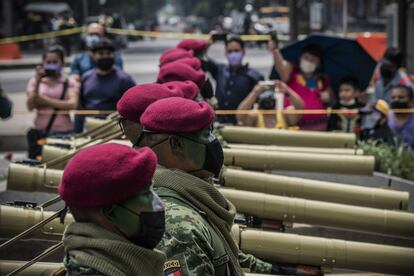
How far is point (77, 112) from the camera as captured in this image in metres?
8.11

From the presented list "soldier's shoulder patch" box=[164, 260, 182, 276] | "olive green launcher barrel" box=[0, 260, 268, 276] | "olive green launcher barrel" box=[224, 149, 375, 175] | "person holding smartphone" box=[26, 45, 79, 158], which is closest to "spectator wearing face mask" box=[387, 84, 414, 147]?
"olive green launcher barrel" box=[224, 149, 375, 175]

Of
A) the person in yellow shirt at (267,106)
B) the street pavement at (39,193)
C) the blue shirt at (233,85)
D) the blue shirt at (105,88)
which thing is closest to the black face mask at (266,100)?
the person in yellow shirt at (267,106)

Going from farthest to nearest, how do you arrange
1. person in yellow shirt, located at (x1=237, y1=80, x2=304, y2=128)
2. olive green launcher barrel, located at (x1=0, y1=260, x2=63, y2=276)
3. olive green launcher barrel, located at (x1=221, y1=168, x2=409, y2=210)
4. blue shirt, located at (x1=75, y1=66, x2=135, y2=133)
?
blue shirt, located at (x1=75, y1=66, x2=135, y2=133) < person in yellow shirt, located at (x1=237, y1=80, x2=304, y2=128) < olive green launcher barrel, located at (x1=221, y1=168, x2=409, y2=210) < olive green launcher barrel, located at (x1=0, y1=260, x2=63, y2=276)

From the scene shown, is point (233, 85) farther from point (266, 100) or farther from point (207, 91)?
point (207, 91)

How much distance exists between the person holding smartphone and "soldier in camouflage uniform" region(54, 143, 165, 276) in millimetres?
5919

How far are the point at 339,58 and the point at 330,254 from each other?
4.31m

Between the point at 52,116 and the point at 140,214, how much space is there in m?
6.13

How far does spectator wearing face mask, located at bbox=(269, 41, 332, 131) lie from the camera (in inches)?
315

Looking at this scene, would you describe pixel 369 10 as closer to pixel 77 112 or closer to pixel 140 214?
pixel 77 112

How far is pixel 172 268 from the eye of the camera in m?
2.82

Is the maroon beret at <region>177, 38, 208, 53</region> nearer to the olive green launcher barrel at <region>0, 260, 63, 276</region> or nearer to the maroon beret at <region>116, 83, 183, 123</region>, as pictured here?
the maroon beret at <region>116, 83, 183, 123</region>

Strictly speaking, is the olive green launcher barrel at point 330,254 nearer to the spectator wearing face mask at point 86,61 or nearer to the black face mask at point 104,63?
the black face mask at point 104,63

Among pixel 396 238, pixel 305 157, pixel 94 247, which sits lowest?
pixel 396 238

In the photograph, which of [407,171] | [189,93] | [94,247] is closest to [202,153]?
[94,247]
